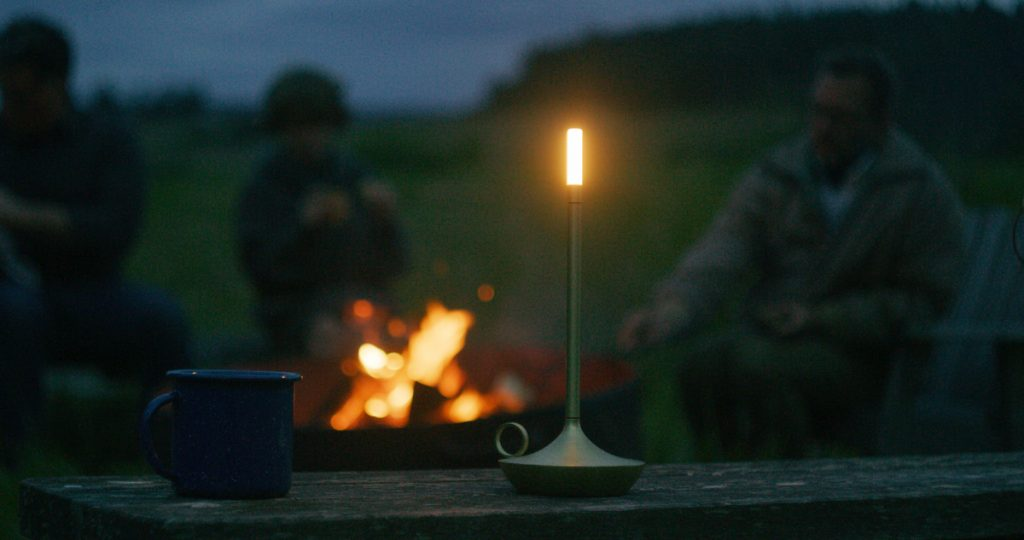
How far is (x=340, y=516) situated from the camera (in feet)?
5.08

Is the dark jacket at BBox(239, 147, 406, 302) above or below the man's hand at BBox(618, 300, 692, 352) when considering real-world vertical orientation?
above

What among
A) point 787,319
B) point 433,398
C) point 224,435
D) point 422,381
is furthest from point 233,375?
point 787,319

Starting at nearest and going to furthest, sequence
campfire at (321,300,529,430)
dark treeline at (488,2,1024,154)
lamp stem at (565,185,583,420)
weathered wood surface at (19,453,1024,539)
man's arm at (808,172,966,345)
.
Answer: weathered wood surface at (19,453,1024,539), lamp stem at (565,185,583,420), campfire at (321,300,529,430), man's arm at (808,172,966,345), dark treeline at (488,2,1024,154)

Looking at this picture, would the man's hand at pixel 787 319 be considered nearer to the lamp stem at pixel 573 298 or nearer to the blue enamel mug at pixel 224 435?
the lamp stem at pixel 573 298

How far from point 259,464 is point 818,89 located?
2829 mm

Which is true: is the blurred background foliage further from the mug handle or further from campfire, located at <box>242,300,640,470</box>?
the mug handle

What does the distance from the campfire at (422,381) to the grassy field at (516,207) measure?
1.91 meters

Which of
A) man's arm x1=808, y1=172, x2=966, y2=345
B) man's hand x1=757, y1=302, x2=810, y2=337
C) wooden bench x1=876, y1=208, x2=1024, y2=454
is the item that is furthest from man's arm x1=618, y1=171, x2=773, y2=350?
wooden bench x1=876, y1=208, x2=1024, y2=454

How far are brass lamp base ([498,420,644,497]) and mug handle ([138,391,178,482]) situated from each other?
470 millimetres

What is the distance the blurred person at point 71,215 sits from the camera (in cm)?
438

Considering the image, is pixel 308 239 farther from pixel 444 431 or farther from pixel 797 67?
pixel 797 67

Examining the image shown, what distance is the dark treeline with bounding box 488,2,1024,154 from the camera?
676 centimetres

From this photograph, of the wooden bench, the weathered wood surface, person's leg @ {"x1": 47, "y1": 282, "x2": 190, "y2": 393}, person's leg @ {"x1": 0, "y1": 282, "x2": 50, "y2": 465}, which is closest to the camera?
the weathered wood surface

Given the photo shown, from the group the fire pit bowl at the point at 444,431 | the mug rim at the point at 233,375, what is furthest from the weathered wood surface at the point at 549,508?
the fire pit bowl at the point at 444,431
